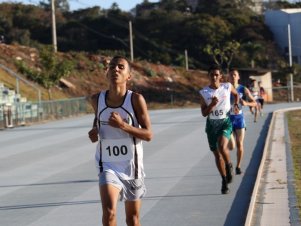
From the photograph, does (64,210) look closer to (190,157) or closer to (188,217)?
(188,217)

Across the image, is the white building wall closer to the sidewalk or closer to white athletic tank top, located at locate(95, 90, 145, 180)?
the sidewalk

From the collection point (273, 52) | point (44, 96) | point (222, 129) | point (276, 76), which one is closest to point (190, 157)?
point (222, 129)

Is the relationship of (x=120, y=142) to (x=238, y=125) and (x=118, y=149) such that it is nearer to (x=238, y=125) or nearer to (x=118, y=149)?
(x=118, y=149)

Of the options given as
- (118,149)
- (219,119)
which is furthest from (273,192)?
(118,149)

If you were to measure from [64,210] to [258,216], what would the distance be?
2.57 meters

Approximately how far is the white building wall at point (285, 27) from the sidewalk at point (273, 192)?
251 feet

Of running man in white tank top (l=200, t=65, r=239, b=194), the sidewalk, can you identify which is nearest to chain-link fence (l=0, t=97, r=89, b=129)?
the sidewalk

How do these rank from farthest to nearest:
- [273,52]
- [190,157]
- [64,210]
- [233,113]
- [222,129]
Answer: [273,52] → [190,157] → [233,113] → [222,129] → [64,210]

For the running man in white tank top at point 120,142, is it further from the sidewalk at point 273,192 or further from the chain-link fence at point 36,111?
the chain-link fence at point 36,111

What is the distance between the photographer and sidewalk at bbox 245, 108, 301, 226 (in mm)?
8711

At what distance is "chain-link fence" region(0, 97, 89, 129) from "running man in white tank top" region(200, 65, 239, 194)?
78.6 ft

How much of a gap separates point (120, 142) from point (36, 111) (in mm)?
Result: 32976

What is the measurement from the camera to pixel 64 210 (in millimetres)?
9914

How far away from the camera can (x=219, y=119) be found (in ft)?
37.1
